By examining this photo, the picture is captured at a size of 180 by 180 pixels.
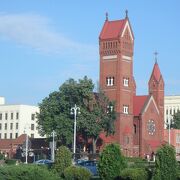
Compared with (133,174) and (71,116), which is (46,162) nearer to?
(133,174)

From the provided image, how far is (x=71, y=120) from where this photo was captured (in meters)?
88.8

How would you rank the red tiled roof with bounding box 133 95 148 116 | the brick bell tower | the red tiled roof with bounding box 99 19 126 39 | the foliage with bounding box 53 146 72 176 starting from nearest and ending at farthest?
the foliage with bounding box 53 146 72 176 < the brick bell tower < the red tiled roof with bounding box 99 19 126 39 < the red tiled roof with bounding box 133 95 148 116

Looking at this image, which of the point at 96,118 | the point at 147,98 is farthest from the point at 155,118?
the point at 96,118

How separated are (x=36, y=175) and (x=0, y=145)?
87.1m

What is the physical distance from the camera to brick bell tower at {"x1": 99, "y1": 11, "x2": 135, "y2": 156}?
98.1 meters

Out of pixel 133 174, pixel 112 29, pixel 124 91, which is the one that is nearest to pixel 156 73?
pixel 124 91

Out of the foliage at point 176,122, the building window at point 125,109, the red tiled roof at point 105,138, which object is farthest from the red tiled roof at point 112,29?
the foliage at point 176,122

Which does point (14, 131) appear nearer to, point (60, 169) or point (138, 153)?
point (138, 153)

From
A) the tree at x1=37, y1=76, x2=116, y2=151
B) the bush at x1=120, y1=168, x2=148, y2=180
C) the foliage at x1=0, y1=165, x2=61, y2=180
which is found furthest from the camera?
the tree at x1=37, y1=76, x2=116, y2=151

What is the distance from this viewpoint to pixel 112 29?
4001 inches

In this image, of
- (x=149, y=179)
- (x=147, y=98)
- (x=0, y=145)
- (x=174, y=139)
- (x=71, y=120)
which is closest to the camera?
(x=149, y=179)

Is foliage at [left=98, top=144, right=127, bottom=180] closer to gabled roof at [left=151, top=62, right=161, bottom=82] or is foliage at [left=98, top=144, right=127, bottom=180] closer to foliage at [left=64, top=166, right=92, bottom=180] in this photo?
foliage at [left=64, top=166, right=92, bottom=180]

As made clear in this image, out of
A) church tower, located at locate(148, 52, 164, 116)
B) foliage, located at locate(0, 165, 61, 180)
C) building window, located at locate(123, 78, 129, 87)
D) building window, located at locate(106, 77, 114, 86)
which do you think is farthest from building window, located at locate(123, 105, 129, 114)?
foliage, located at locate(0, 165, 61, 180)

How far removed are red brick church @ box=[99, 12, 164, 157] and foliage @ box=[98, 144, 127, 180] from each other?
6459 cm
